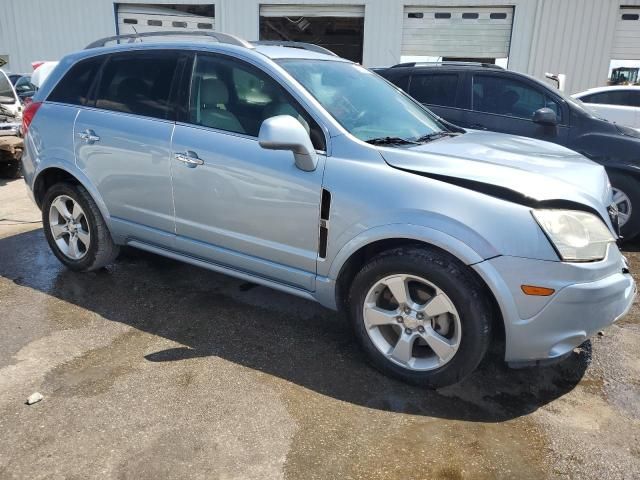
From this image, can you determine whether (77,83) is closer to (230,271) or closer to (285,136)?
(230,271)

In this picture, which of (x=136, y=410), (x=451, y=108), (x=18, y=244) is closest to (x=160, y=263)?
(x=18, y=244)

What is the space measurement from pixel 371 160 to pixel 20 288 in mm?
2978

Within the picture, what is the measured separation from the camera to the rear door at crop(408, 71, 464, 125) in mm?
6031

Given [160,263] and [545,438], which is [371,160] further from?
[160,263]

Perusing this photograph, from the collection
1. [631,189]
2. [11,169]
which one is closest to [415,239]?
[631,189]

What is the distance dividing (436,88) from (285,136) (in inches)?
155

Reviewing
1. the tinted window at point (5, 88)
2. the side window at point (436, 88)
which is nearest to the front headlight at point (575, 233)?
the side window at point (436, 88)

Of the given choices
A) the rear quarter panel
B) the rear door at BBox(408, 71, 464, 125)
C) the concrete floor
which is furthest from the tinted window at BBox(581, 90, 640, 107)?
the rear quarter panel

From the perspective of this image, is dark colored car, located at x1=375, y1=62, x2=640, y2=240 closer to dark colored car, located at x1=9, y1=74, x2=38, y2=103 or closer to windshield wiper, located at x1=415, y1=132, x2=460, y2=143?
windshield wiper, located at x1=415, y1=132, x2=460, y2=143

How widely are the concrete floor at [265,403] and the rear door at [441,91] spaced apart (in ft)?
10.0

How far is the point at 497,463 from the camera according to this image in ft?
7.63

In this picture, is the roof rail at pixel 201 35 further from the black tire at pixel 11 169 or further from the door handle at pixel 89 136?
the black tire at pixel 11 169

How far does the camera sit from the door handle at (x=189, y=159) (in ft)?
11.0

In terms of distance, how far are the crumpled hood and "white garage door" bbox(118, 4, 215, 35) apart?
40.4ft
